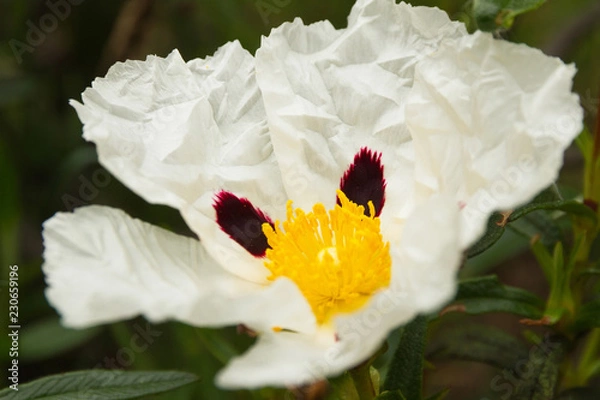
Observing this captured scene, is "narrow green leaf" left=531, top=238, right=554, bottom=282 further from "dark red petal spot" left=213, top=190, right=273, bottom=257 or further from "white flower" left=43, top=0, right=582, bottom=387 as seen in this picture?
"dark red petal spot" left=213, top=190, right=273, bottom=257

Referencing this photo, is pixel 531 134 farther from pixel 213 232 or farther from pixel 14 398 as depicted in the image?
pixel 14 398

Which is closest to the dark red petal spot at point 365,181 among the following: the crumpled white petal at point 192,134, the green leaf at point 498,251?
the crumpled white petal at point 192,134

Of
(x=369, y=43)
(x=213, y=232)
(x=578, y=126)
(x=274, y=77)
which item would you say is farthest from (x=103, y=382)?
(x=578, y=126)

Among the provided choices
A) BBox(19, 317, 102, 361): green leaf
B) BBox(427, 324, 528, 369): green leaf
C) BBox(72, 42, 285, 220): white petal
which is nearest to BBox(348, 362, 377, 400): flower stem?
BBox(72, 42, 285, 220): white petal
